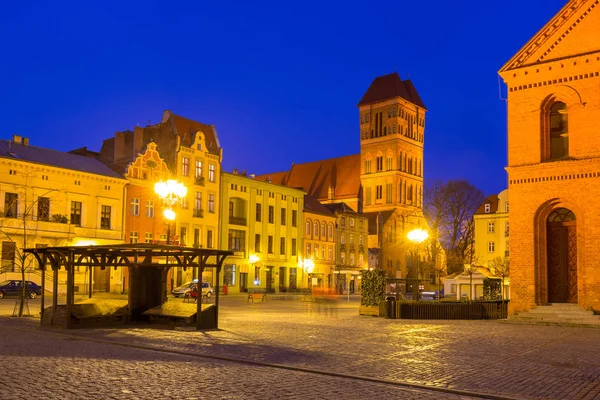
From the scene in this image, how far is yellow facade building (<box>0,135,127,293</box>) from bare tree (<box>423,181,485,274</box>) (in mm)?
27159

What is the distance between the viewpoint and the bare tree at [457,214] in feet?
196

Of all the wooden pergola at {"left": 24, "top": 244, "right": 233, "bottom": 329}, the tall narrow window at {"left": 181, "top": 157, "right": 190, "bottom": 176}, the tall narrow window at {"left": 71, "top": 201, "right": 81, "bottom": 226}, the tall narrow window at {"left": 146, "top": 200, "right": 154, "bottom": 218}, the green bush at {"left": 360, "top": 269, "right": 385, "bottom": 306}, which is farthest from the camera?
the tall narrow window at {"left": 181, "top": 157, "right": 190, "bottom": 176}

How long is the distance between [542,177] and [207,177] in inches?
1562

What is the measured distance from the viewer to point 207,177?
62.3 m

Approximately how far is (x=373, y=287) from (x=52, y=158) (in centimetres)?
3176

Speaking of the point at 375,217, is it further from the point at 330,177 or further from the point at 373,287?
the point at 373,287

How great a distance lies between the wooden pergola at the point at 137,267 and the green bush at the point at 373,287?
9.30m

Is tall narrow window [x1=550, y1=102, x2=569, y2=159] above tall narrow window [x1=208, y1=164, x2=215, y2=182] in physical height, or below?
below

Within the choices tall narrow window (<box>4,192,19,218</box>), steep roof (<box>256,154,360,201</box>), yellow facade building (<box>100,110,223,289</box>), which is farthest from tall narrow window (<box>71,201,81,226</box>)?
steep roof (<box>256,154,360,201</box>)

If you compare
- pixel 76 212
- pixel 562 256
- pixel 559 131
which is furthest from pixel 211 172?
pixel 562 256

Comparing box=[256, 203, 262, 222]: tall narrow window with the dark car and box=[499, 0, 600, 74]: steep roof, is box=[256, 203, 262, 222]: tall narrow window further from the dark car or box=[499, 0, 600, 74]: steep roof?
box=[499, 0, 600, 74]: steep roof

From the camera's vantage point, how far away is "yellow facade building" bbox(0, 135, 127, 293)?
46344 millimetres

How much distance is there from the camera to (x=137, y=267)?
2286 cm

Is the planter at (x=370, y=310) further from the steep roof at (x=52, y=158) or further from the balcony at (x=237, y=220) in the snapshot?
the balcony at (x=237, y=220)
